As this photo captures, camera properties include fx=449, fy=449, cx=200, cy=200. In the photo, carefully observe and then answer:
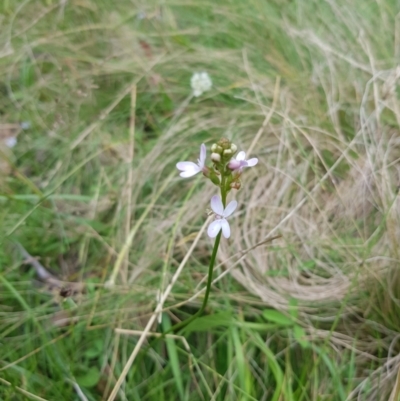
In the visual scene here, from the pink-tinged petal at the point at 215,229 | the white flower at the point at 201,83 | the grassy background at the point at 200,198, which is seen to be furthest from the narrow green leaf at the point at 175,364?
the white flower at the point at 201,83

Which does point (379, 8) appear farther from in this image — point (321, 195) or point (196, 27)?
point (321, 195)

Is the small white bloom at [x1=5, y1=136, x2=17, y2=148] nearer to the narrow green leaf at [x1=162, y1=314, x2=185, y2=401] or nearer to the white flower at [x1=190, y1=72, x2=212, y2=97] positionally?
the white flower at [x1=190, y1=72, x2=212, y2=97]

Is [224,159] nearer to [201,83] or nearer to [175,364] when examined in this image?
[175,364]

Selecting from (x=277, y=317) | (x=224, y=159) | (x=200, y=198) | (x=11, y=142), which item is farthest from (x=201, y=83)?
(x=224, y=159)

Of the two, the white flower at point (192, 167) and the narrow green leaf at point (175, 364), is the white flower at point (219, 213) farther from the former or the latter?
the narrow green leaf at point (175, 364)

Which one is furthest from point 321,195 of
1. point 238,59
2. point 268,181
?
point 238,59
